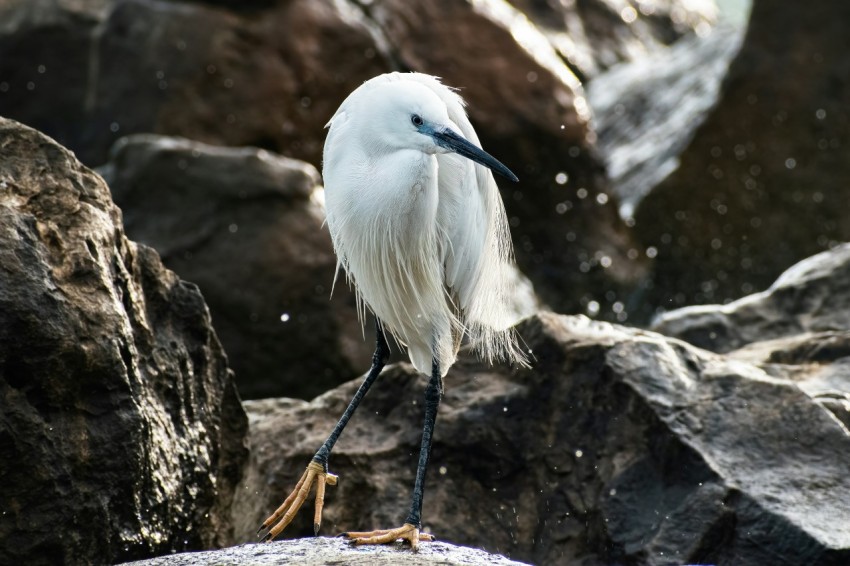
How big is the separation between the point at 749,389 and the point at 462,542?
3.57 ft

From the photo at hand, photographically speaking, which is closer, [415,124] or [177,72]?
[415,124]

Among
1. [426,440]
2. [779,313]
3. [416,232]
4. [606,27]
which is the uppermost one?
[416,232]

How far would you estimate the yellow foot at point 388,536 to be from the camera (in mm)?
3086

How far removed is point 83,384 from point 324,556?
0.79 metres

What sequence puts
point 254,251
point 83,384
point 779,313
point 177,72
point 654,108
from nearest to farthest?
point 83,384 → point 779,313 → point 254,251 → point 177,72 → point 654,108

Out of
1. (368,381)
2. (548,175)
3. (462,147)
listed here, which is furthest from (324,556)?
(548,175)

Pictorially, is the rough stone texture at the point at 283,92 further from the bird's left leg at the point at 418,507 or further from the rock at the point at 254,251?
the bird's left leg at the point at 418,507

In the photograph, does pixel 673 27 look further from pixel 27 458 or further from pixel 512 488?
pixel 27 458

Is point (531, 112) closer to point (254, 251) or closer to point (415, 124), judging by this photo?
point (254, 251)

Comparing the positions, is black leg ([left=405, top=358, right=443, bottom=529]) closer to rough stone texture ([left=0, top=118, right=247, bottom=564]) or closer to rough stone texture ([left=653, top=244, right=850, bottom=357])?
rough stone texture ([left=0, top=118, right=247, bottom=564])

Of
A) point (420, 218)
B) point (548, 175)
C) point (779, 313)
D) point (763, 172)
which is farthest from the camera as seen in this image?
Result: point (763, 172)

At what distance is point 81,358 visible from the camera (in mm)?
2926

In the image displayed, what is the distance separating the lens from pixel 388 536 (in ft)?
10.2

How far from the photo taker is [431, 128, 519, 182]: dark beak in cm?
325
